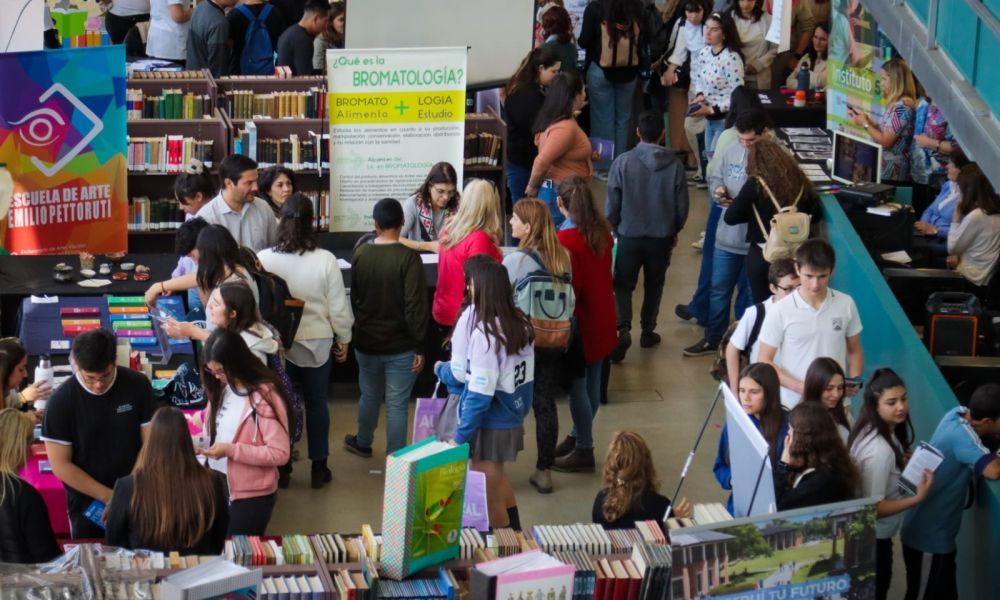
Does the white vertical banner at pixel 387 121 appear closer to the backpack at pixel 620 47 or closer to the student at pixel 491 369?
the student at pixel 491 369

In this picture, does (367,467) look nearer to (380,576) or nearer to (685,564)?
(380,576)

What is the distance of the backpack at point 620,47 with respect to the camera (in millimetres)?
12984

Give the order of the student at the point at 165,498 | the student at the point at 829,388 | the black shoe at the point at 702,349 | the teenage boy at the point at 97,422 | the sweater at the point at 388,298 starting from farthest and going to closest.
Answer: the black shoe at the point at 702,349, the sweater at the point at 388,298, the student at the point at 829,388, the teenage boy at the point at 97,422, the student at the point at 165,498

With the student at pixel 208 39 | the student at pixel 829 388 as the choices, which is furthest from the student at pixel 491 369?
the student at pixel 208 39

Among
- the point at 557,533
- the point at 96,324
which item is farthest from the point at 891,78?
the point at 557,533

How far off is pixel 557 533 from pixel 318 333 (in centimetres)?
292

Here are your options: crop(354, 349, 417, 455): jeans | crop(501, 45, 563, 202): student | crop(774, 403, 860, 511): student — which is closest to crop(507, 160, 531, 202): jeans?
crop(501, 45, 563, 202): student

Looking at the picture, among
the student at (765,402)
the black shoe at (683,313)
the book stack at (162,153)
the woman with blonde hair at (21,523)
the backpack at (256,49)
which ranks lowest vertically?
Result: the black shoe at (683,313)

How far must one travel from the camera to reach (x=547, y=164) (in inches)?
404

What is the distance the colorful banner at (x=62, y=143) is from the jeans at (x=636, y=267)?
10.6 ft

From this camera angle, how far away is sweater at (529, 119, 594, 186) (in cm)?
1019

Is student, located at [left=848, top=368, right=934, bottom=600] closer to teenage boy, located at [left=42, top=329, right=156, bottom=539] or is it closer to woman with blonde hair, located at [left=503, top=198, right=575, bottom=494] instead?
woman with blonde hair, located at [left=503, top=198, right=575, bottom=494]

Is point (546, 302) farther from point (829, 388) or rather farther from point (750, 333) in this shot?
point (829, 388)

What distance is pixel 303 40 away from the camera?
41.3 feet
